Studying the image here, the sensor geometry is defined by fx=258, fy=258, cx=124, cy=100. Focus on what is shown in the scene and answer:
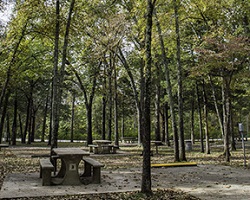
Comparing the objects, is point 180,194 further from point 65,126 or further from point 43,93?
point 65,126

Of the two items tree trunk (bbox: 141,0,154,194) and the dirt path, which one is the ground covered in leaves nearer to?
tree trunk (bbox: 141,0,154,194)

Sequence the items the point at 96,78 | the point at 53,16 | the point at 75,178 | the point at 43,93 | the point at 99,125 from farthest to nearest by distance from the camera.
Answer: the point at 99,125 → the point at 43,93 → the point at 96,78 → the point at 53,16 → the point at 75,178

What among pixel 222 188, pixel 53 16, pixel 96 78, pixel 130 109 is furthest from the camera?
pixel 130 109

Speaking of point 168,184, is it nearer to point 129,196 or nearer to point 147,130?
point 129,196

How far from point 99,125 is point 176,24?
30440mm

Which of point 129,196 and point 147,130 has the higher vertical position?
point 147,130

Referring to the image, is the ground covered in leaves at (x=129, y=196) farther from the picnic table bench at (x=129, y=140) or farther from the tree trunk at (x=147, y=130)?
the picnic table bench at (x=129, y=140)

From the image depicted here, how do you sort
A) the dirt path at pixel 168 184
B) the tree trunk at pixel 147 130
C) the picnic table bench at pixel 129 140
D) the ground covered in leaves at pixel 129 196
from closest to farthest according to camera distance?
the ground covered in leaves at pixel 129 196 < the tree trunk at pixel 147 130 < the dirt path at pixel 168 184 < the picnic table bench at pixel 129 140

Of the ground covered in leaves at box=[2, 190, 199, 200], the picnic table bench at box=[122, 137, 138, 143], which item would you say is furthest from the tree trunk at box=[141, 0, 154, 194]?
the picnic table bench at box=[122, 137, 138, 143]

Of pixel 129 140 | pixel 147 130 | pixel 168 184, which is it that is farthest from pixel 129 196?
pixel 129 140

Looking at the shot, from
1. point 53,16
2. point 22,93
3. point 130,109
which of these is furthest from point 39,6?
point 130,109

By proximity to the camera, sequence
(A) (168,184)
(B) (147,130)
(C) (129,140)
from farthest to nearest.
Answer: (C) (129,140)
(A) (168,184)
(B) (147,130)

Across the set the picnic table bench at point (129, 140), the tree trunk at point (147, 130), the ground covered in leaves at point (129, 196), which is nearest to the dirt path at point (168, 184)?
the ground covered in leaves at point (129, 196)

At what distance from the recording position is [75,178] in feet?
21.2
